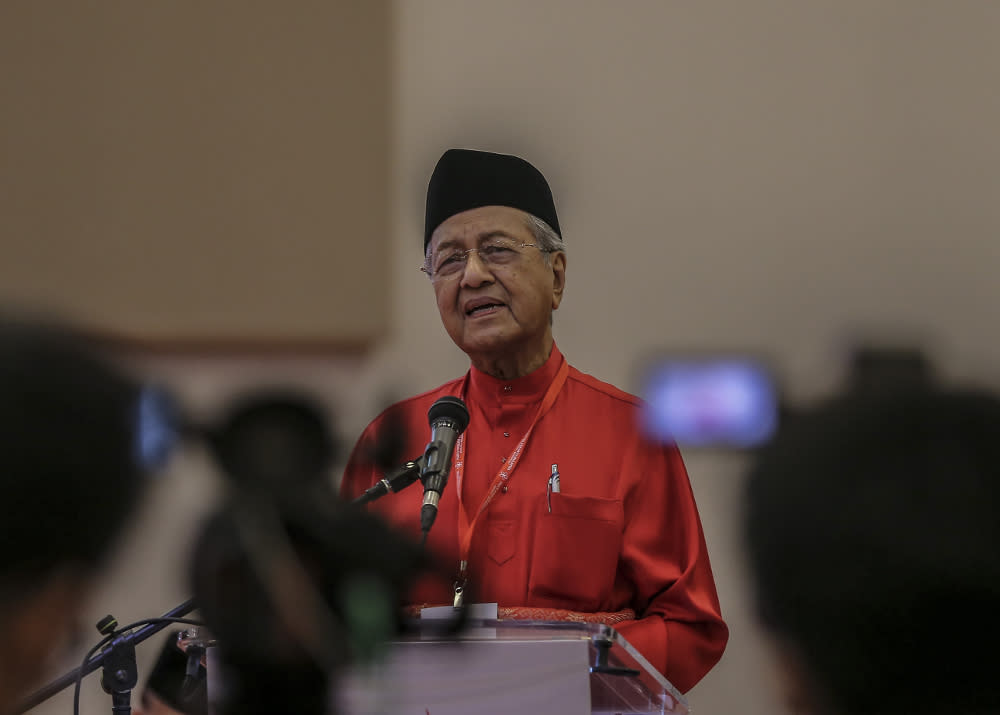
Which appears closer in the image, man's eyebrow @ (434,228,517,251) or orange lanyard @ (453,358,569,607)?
orange lanyard @ (453,358,569,607)

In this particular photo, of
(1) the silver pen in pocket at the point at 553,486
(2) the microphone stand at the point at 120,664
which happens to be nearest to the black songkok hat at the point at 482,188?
(1) the silver pen in pocket at the point at 553,486

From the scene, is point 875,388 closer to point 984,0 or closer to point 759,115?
point 759,115

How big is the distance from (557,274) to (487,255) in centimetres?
22

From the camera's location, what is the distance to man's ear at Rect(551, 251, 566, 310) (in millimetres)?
2861

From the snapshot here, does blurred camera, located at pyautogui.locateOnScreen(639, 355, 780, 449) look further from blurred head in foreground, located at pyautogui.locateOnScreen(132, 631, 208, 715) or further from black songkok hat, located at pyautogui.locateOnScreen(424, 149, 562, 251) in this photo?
blurred head in foreground, located at pyautogui.locateOnScreen(132, 631, 208, 715)

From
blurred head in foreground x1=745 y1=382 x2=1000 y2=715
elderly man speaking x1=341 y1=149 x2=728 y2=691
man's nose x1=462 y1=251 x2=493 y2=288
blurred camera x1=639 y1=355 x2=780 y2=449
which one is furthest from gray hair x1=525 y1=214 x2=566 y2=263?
blurred head in foreground x1=745 y1=382 x2=1000 y2=715

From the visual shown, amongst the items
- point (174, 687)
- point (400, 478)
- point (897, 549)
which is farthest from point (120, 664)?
point (897, 549)

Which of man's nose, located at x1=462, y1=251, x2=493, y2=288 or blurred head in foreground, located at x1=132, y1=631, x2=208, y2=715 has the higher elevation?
man's nose, located at x1=462, y1=251, x2=493, y2=288

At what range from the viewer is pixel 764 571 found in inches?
34.3

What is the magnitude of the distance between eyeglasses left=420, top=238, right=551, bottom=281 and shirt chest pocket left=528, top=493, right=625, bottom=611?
61cm

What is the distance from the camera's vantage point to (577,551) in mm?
2494

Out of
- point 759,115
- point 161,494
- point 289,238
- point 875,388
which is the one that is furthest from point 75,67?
point 875,388

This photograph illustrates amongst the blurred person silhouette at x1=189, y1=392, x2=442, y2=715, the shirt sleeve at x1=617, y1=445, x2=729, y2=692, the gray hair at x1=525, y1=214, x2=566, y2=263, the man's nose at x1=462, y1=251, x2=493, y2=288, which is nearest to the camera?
the blurred person silhouette at x1=189, y1=392, x2=442, y2=715

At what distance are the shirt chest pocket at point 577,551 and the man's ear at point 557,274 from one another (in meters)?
0.57
